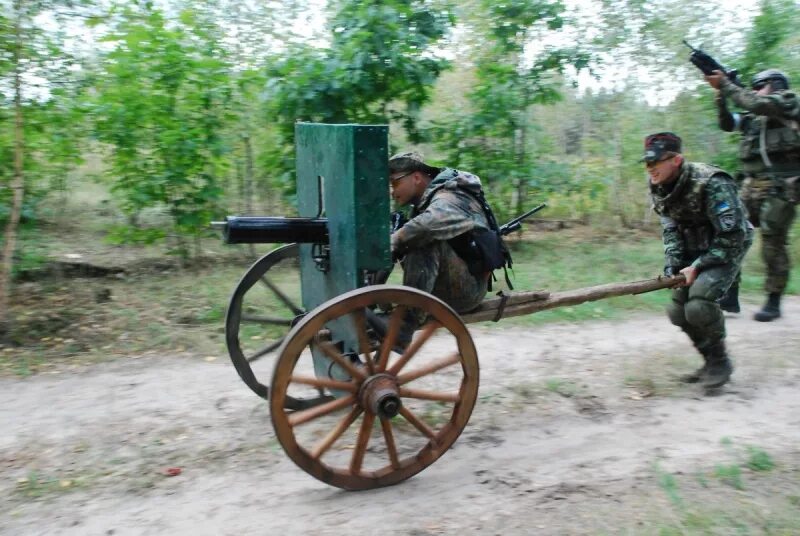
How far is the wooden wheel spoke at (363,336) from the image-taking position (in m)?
3.71

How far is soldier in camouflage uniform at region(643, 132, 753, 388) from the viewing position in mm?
4910

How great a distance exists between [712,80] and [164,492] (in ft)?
18.3

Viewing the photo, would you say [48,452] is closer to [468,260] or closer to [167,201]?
[468,260]

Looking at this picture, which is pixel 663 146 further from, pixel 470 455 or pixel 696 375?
pixel 470 455

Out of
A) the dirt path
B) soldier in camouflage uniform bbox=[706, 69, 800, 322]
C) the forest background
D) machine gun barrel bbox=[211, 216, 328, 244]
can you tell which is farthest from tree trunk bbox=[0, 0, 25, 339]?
soldier in camouflage uniform bbox=[706, 69, 800, 322]

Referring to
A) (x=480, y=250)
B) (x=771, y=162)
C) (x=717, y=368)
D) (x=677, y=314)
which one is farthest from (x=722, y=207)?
(x=771, y=162)

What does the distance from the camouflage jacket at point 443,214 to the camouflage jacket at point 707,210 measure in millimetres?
1454

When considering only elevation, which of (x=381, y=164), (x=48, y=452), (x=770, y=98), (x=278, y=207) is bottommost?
(x=48, y=452)

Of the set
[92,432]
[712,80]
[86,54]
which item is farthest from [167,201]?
[712,80]

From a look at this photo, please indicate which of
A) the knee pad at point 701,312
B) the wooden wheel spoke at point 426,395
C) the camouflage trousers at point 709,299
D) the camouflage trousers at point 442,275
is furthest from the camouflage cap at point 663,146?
the wooden wheel spoke at point 426,395

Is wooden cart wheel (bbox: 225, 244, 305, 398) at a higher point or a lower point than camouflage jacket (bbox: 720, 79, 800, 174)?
lower

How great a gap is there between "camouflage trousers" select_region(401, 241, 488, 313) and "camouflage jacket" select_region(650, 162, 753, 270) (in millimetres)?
1588

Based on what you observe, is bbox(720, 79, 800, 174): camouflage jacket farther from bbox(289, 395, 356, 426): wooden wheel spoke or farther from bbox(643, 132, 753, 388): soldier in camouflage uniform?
bbox(289, 395, 356, 426): wooden wheel spoke

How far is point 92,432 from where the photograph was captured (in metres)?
4.64
